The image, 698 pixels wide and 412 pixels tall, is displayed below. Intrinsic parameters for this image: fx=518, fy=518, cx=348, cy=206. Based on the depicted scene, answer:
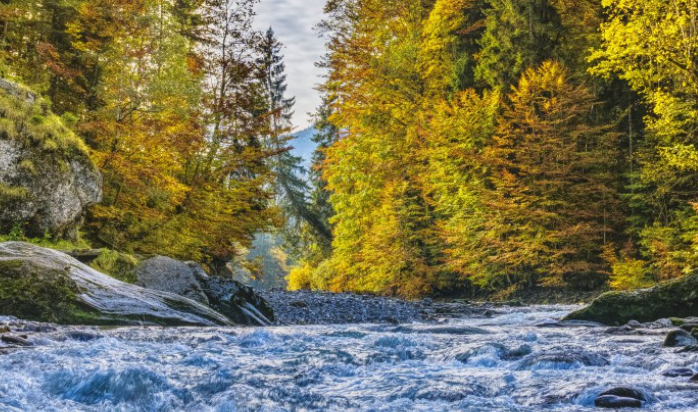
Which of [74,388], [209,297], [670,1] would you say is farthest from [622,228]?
[74,388]

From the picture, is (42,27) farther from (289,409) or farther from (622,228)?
(622,228)

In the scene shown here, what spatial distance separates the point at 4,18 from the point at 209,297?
9.15 meters

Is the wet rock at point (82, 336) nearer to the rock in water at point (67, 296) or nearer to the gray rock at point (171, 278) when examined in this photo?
the rock in water at point (67, 296)

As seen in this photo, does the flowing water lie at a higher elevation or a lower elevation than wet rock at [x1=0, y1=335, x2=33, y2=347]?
lower

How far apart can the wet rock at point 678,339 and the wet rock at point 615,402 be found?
2383mm

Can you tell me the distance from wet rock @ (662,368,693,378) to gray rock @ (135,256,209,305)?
6.54m

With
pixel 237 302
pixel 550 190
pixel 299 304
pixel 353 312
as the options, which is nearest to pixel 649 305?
pixel 353 312

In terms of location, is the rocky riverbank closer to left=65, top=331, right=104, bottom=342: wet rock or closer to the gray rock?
the gray rock

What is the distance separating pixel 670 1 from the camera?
44.6 ft

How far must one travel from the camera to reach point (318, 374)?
4223 millimetres

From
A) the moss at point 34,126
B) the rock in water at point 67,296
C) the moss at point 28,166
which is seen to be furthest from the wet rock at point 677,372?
the moss at point 34,126

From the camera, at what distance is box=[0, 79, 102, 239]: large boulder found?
928cm

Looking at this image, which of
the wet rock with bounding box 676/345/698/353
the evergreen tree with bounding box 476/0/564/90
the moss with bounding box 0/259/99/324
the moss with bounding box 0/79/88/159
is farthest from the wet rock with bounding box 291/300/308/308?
the evergreen tree with bounding box 476/0/564/90

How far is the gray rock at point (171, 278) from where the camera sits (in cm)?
847
